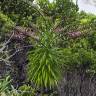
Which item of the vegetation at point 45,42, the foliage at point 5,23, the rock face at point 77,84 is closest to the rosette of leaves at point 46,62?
the vegetation at point 45,42

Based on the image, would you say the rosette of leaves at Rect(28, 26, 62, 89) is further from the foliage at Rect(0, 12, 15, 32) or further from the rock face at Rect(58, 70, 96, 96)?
the foliage at Rect(0, 12, 15, 32)

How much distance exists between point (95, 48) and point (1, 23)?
6.75 feet

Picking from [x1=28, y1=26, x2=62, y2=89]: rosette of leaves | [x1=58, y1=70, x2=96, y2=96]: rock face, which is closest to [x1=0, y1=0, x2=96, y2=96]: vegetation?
[x1=28, y1=26, x2=62, y2=89]: rosette of leaves

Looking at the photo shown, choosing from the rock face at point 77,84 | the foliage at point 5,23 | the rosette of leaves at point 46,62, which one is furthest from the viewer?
the foliage at point 5,23

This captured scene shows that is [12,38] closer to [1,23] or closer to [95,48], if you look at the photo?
[1,23]

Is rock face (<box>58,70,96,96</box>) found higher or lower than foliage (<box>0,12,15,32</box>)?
lower

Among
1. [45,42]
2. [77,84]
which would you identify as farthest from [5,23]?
[77,84]

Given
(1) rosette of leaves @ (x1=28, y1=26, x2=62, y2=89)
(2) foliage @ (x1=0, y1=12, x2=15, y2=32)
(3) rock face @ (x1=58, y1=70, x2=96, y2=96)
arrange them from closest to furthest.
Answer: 1. (1) rosette of leaves @ (x1=28, y1=26, x2=62, y2=89)
2. (3) rock face @ (x1=58, y1=70, x2=96, y2=96)
3. (2) foliage @ (x1=0, y1=12, x2=15, y2=32)

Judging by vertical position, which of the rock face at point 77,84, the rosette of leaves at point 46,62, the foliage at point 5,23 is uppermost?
the foliage at point 5,23

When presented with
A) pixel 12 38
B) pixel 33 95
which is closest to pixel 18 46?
pixel 12 38

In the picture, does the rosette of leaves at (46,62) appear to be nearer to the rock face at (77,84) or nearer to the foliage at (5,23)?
the rock face at (77,84)

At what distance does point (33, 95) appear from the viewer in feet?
33.0

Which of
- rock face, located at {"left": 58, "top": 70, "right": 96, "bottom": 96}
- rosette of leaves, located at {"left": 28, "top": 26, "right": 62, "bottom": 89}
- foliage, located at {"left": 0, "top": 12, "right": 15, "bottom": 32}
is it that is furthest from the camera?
foliage, located at {"left": 0, "top": 12, "right": 15, "bottom": 32}

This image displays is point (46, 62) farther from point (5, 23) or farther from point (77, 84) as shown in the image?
point (5, 23)
